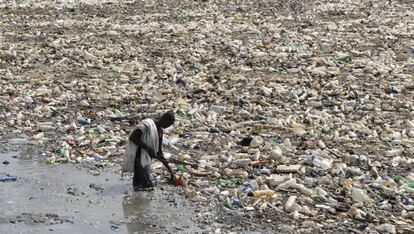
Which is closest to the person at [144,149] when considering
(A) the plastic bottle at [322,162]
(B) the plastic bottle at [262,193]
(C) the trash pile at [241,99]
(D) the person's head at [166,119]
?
(D) the person's head at [166,119]

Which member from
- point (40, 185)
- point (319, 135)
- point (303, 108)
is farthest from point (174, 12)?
point (40, 185)

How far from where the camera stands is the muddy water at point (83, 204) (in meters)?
7.25

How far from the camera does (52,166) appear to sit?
9.09 meters

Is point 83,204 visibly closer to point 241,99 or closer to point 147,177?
point 147,177

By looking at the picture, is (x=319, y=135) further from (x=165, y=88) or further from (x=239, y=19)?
(x=239, y=19)

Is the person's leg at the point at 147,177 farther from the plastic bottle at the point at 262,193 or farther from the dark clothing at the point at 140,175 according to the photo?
the plastic bottle at the point at 262,193

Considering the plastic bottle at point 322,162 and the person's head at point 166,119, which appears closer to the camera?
the person's head at point 166,119

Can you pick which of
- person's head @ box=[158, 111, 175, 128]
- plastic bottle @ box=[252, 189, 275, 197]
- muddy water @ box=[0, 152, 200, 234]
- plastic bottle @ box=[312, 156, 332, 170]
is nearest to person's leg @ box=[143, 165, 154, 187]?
muddy water @ box=[0, 152, 200, 234]

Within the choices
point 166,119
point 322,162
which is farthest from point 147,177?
point 322,162

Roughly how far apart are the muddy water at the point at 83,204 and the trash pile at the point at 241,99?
33 cm

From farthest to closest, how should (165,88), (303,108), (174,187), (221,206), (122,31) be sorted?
(122,31) < (165,88) < (303,108) < (174,187) < (221,206)

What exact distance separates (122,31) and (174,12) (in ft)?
11.2

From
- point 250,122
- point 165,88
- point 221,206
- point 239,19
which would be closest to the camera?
point 221,206

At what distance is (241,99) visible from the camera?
39.8ft
